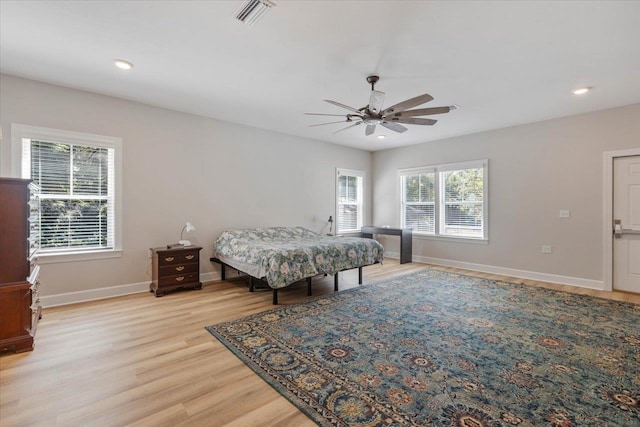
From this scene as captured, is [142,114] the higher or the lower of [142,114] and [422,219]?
the higher

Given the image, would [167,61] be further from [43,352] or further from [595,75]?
[595,75]

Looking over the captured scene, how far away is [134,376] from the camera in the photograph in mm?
2148

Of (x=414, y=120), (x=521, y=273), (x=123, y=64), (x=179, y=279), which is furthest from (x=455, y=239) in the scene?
(x=123, y=64)

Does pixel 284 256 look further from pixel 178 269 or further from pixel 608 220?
pixel 608 220

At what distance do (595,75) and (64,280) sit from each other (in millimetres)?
6871

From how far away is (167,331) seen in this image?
116 inches

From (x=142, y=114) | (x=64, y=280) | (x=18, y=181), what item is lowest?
(x=64, y=280)

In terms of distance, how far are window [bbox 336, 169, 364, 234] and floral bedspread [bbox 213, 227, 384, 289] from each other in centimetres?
200

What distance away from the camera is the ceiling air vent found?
214cm

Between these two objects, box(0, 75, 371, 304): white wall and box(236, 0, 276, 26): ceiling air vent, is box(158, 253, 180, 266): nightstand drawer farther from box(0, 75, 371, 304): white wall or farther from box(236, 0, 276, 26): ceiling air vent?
box(236, 0, 276, 26): ceiling air vent

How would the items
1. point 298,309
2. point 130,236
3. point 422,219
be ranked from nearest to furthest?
point 298,309 < point 130,236 < point 422,219

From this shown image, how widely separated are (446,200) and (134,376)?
6.10m

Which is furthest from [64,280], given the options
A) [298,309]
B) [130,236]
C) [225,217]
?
[298,309]

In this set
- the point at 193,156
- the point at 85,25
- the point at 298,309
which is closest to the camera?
the point at 85,25
